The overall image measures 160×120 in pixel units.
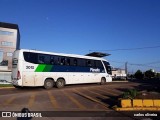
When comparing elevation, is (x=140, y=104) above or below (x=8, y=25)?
below

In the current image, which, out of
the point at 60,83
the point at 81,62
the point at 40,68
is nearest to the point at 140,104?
the point at 40,68

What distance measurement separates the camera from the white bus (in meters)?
17.6

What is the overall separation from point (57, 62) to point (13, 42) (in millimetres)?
46636

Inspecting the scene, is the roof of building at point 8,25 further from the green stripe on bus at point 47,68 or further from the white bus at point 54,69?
the green stripe on bus at point 47,68

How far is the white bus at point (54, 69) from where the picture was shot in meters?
17.6

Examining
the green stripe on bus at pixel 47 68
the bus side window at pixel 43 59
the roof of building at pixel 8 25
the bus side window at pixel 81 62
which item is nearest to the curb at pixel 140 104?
the bus side window at pixel 43 59

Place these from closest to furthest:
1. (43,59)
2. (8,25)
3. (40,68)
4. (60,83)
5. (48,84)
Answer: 1. (40,68)
2. (43,59)
3. (48,84)
4. (60,83)
5. (8,25)

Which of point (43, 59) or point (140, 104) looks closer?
point (140, 104)

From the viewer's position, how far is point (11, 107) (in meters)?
10.1

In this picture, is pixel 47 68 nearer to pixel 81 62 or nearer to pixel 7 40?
pixel 81 62

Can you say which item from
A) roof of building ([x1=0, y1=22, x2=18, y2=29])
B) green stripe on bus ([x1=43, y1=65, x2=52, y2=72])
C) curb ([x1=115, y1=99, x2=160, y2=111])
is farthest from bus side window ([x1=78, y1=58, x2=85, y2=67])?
roof of building ([x1=0, y1=22, x2=18, y2=29])

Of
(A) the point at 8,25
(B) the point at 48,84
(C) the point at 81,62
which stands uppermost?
(A) the point at 8,25

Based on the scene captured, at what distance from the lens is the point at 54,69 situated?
19.8 metres

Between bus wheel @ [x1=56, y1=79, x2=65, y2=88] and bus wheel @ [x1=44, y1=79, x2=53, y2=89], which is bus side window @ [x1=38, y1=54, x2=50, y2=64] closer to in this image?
bus wheel @ [x1=44, y1=79, x2=53, y2=89]
